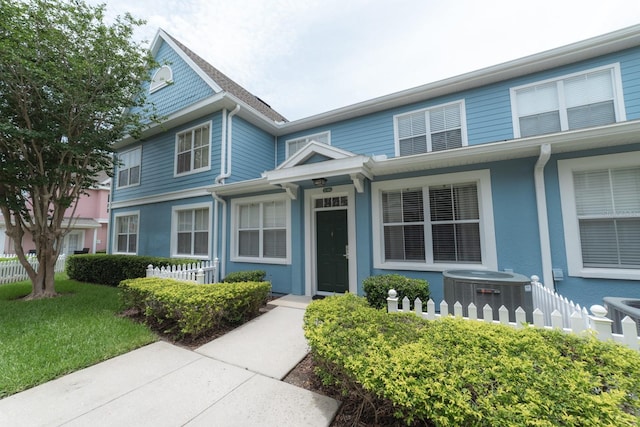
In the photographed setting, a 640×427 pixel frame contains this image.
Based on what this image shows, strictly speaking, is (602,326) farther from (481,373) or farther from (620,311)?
(481,373)

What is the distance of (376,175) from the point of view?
619 cm

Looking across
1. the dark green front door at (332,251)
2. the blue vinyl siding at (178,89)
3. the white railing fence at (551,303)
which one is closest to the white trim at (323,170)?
the dark green front door at (332,251)

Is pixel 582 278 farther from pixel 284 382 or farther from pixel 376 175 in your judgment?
pixel 284 382

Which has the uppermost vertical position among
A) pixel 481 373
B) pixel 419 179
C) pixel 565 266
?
pixel 419 179

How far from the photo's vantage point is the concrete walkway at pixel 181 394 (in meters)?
2.37

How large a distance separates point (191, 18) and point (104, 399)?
8990 mm

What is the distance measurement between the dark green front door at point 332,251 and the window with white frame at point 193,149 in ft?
14.8

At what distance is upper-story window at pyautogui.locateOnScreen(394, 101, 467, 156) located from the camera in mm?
7266

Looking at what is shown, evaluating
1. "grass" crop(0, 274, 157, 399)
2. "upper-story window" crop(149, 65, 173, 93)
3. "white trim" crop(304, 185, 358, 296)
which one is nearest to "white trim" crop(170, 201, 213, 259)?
"grass" crop(0, 274, 157, 399)

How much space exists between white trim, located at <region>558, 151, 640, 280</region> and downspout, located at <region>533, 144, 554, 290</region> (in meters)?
0.28

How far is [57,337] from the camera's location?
4043 mm

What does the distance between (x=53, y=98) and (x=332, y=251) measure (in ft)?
27.3

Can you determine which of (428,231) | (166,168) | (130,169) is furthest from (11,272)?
(428,231)

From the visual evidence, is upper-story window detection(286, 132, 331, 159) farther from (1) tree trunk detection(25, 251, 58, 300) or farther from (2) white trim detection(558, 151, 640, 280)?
(1) tree trunk detection(25, 251, 58, 300)
